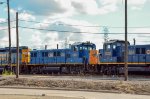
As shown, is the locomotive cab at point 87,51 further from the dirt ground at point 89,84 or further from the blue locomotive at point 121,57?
the dirt ground at point 89,84

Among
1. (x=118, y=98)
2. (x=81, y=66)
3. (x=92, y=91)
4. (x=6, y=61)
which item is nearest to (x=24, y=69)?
(x=6, y=61)

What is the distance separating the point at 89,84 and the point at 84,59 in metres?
18.5

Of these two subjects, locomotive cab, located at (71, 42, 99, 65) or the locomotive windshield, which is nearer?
Result: locomotive cab, located at (71, 42, 99, 65)

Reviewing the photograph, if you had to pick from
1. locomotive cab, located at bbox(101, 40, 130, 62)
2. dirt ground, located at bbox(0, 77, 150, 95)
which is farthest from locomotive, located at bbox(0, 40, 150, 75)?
dirt ground, located at bbox(0, 77, 150, 95)

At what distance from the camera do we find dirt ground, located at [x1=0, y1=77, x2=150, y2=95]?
26.3m

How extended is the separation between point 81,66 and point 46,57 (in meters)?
6.49

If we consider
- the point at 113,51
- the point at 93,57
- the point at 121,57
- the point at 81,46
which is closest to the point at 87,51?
the point at 81,46

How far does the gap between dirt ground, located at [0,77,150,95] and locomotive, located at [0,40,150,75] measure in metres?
12.7

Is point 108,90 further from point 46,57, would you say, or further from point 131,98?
point 46,57

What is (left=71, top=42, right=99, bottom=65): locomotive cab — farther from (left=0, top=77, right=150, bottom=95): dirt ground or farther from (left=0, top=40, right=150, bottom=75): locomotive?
(left=0, top=77, right=150, bottom=95): dirt ground

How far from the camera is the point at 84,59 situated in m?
47.6

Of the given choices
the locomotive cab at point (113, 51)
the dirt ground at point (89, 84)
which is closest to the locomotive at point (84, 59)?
the locomotive cab at point (113, 51)

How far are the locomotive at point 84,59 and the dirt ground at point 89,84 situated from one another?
41.6 ft

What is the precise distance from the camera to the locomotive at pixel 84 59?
Answer: 1652 inches
